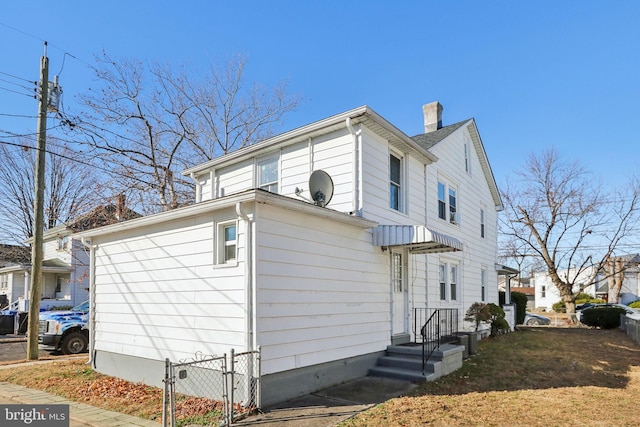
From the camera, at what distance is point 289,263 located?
716 cm

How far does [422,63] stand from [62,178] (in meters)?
27.3

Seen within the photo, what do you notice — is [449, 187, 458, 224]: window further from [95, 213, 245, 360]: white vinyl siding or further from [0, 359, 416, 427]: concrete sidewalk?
[95, 213, 245, 360]: white vinyl siding

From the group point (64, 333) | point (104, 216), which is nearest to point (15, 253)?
point (104, 216)

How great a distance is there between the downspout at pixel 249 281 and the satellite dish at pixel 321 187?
232cm

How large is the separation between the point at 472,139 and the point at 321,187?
31.8 feet

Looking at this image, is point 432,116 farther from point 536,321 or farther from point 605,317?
point 536,321

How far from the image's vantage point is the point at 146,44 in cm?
1415

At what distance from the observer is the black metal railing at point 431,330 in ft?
29.8

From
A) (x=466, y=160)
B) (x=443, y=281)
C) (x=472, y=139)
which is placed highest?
(x=472, y=139)

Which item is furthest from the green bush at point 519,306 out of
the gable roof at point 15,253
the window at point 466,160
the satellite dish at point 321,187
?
the gable roof at point 15,253

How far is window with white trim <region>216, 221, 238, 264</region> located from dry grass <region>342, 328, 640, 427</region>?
327cm

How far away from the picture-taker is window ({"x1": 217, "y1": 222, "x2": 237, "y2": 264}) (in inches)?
284

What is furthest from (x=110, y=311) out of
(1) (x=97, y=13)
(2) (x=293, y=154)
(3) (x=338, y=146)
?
(1) (x=97, y=13)

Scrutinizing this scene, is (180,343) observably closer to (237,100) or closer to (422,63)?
(422,63)
